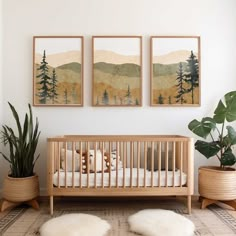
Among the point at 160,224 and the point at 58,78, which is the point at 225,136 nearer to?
the point at 160,224

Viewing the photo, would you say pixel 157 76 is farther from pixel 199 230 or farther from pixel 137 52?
pixel 199 230

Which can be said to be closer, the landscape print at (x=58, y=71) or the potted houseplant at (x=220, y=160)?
the potted houseplant at (x=220, y=160)

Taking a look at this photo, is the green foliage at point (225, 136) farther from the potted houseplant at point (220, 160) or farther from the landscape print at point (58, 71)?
the landscape print at point (58, 71)

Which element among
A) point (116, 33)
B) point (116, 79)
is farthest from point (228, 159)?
point (116, 33)

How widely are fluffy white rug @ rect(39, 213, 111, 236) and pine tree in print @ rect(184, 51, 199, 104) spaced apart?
75.1 inches

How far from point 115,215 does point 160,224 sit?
520 mm

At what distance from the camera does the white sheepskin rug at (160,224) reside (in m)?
2.19

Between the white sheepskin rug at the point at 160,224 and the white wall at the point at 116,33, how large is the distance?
3.28 feet

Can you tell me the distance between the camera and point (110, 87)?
10.8 feet

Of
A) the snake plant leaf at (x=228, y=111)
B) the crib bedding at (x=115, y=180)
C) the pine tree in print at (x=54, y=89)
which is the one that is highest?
the pine tree in print at (x=54, y=89)

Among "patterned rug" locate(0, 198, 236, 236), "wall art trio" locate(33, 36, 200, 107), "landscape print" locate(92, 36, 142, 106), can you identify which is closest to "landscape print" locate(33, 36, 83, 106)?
"wall art trio" locate(33, 36, 200, 107)

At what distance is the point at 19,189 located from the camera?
2.72 meters

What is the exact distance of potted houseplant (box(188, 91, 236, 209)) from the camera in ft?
8.99

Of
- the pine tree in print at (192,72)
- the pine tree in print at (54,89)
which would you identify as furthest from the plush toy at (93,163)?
the pine tree in print at (192,72)
